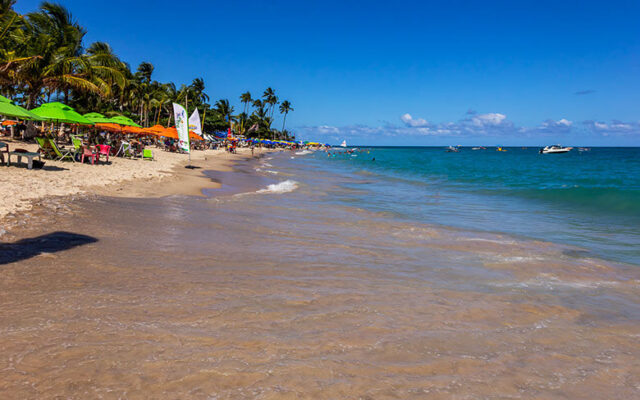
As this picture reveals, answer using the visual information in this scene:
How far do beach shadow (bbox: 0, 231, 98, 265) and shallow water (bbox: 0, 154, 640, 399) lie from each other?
0.03 m

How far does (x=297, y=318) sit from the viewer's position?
349cm

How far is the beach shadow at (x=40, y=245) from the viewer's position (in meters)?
4.45

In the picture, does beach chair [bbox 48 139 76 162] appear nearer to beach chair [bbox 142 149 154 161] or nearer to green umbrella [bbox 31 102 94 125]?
green umbrella [bbox 31 102 94 125]

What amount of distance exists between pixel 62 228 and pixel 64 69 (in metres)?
22.0

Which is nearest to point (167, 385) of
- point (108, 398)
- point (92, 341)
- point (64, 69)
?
point (108, 398)

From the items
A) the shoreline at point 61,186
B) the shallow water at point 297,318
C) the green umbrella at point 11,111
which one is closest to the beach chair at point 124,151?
the shoreline at point 61,186

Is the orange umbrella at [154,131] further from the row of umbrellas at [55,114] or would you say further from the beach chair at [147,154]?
the beach chair at [147,154]

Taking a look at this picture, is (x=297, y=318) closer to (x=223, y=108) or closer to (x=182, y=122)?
(x=182, y=122)

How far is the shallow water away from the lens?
8.25ft

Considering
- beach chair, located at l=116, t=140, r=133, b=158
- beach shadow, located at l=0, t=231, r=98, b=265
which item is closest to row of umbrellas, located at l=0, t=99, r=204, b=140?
beach chair, located at l=116, t=140, r=133, b=158

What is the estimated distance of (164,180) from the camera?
1436 cm

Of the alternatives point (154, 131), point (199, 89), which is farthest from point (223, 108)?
point (154, 131)

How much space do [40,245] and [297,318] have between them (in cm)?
395

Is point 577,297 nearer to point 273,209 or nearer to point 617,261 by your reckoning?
point 617,261
